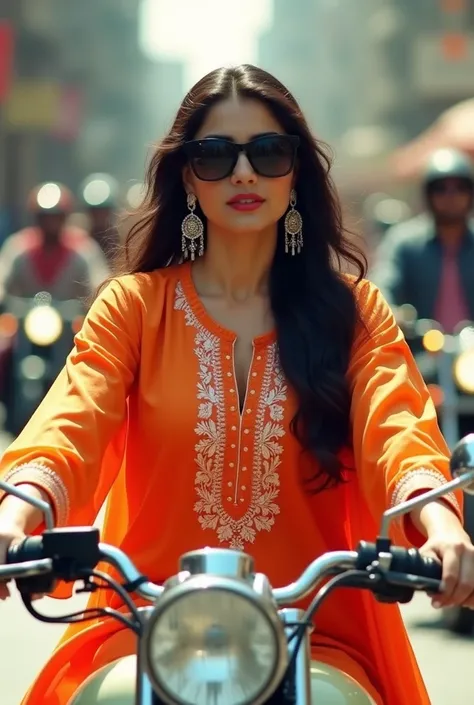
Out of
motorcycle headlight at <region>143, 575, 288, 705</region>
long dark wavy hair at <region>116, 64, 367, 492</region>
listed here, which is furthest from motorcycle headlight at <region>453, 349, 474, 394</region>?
motorcycle headlight at <region>143, 575, 288, 705</region>

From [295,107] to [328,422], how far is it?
0.72 metres

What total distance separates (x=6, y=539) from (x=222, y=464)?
0.92 metres

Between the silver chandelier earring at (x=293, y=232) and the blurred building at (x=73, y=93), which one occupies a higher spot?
A: the blurred building at (x=73, y=93)

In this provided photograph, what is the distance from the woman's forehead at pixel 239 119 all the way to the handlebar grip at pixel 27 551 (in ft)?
4.30

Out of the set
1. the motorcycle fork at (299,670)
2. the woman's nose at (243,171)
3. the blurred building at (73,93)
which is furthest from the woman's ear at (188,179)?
the blurred building at (73,93)

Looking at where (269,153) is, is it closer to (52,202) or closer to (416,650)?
(416,650)

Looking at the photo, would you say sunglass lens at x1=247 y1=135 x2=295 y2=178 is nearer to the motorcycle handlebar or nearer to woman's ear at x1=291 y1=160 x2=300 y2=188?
woman's ear at x1=291 y1=160 x2=300 y2=188

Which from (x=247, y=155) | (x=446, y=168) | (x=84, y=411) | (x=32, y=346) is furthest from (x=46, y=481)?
(x=32, y=346)

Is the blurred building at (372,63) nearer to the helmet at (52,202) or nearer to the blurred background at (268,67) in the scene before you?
the blurred background at (268,67)

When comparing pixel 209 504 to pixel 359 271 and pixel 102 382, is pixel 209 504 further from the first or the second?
pixel 359 271

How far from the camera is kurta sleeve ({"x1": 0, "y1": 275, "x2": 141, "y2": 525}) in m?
3.25

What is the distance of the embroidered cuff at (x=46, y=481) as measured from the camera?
3184 mm

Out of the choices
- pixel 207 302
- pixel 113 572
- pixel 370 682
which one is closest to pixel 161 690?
pixel 370 682

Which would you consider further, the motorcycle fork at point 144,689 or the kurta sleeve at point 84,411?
the kurta sleeve at point 84,411
